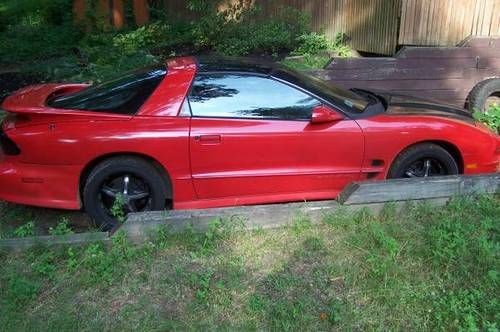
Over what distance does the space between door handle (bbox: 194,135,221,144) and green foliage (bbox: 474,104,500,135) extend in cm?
423

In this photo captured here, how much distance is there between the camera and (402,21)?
28.3 feet

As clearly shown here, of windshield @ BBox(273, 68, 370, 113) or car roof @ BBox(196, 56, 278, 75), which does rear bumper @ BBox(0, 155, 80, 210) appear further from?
windshield @ BBox(273, 68, 370, 113)

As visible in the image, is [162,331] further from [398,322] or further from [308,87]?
[308,87]

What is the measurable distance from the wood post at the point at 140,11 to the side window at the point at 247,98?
9927 millimetres

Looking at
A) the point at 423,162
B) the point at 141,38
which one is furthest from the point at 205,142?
the point at 141,38

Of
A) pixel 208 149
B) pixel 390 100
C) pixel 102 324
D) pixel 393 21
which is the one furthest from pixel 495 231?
pixel 393 21

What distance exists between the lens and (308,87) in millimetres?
4816

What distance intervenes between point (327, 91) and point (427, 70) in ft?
11.9

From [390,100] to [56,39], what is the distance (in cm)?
1116

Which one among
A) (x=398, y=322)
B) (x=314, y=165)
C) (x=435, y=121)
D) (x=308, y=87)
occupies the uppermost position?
(x=308, y=87)

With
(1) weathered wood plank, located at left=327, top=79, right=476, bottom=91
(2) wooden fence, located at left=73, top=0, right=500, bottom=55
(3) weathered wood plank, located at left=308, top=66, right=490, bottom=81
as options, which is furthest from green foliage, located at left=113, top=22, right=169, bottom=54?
(1) weathered wood plank, located at left=327, top=79, right=476, bottom=91

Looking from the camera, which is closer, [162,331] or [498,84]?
[162,331]

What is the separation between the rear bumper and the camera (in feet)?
14.6

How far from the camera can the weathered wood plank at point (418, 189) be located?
421 cm
